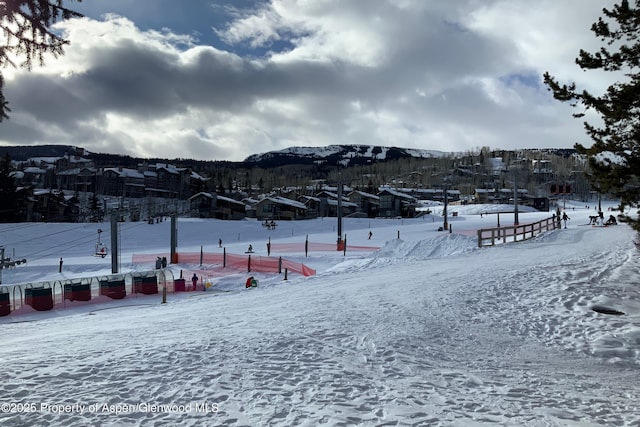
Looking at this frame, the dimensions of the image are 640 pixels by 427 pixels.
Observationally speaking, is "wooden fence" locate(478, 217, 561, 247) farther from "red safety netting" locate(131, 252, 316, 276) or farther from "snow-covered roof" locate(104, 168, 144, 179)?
"snow-covered roof" locate(104, 168, 144, 179)

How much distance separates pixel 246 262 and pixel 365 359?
22.7m

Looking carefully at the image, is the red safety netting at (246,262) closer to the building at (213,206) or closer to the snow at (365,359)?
the snow at (365,359)

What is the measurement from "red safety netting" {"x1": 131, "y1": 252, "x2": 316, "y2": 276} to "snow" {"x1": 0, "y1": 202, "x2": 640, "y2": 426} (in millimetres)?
10086

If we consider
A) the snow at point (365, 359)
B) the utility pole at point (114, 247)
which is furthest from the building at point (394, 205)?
the snow at point (365, 359)

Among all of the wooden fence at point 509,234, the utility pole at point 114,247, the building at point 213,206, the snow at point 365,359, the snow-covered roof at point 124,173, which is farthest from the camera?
the snow-covered roof at point 124,173

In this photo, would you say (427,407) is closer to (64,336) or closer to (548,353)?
(548,353)

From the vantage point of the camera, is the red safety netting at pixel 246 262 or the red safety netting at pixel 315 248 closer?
the red safety netting at pixel 246 262

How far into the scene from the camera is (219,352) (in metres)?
7.32

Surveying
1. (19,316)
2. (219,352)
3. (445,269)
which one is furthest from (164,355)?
(19,316)

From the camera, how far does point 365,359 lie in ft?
23.6

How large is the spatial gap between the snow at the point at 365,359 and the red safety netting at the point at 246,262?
10086mm

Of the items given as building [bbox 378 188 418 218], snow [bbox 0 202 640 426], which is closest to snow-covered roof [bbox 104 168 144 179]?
building [bbox 378 188 418 218]

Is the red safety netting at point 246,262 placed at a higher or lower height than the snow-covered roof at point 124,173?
lower

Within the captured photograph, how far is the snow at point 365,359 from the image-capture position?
5211 mm
